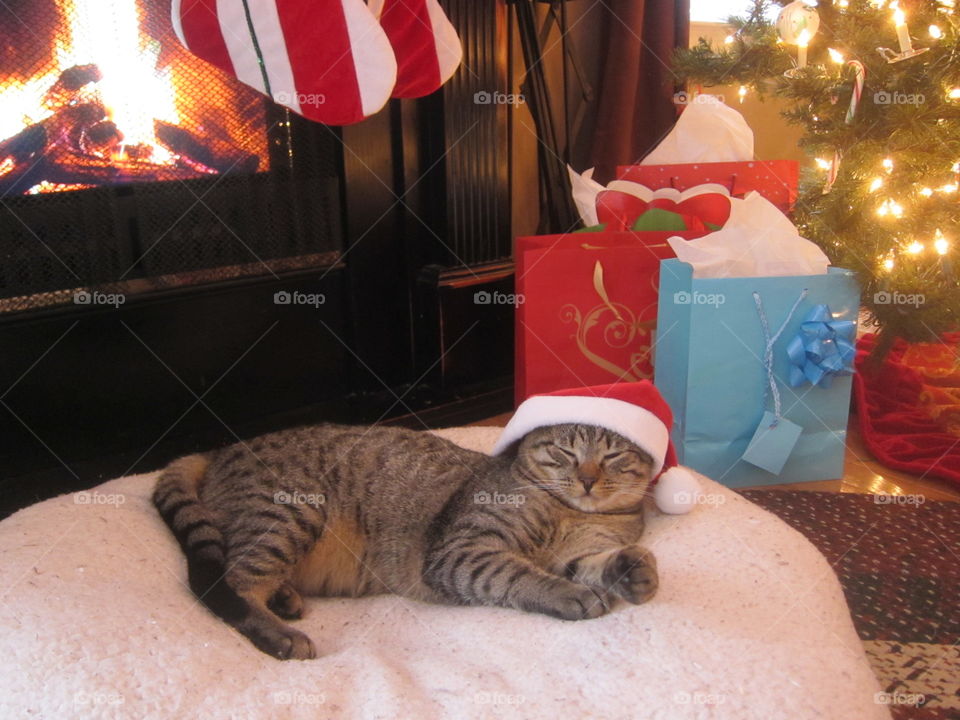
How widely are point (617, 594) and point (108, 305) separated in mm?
1395

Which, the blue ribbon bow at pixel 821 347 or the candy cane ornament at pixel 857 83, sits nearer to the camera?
the blue ribbon bow at pixel 821 347

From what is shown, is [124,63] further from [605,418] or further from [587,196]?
[605,418]

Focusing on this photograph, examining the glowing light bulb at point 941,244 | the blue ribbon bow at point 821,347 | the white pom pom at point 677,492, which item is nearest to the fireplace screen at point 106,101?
the white pom pom at point 677,492

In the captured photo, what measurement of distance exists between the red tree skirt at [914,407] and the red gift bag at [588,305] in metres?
0.71

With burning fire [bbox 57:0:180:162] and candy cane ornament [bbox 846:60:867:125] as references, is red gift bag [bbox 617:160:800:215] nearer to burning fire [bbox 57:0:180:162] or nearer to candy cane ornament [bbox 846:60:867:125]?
candy cane ornament [bbox 846:60:867:125]

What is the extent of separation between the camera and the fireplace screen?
1.73m

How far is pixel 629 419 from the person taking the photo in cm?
136

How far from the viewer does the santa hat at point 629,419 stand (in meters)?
1.37

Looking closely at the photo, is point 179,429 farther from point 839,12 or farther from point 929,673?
point 839,12

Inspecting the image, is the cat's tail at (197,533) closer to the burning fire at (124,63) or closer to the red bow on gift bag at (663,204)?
the burning fire at (124,63)

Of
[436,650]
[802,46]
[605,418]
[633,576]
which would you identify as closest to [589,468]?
[605,418]

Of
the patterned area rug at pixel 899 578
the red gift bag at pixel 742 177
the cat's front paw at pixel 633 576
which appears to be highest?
the red gift bag at pixel 742 177

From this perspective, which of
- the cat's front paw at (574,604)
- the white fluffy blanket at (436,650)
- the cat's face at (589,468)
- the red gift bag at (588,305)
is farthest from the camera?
the red gift bag at (588,305)

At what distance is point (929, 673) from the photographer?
127 cm
